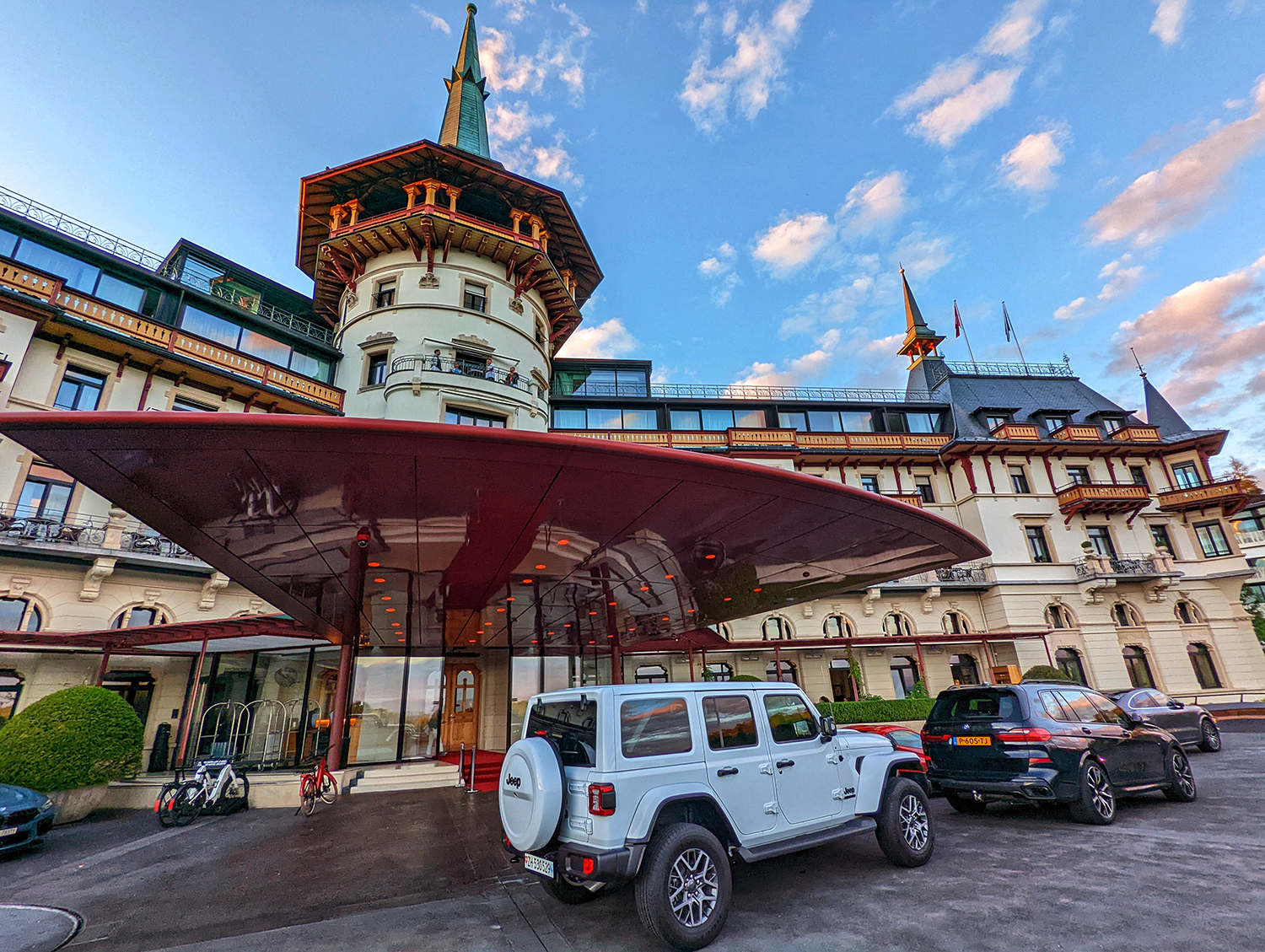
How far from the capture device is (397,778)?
15.4 metres

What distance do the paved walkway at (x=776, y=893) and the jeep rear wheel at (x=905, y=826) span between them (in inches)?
7.0

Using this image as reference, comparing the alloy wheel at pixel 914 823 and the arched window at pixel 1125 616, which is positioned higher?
the arched window at pixel 1125 616

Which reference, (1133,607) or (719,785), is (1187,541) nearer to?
(1133,607)

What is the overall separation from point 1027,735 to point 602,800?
6.14m

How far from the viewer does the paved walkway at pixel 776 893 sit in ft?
14.2

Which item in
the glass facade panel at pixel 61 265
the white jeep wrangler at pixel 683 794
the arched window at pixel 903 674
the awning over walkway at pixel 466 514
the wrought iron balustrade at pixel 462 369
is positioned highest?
the glass facade panel at pixel 61 265

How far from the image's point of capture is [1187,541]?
30.2m

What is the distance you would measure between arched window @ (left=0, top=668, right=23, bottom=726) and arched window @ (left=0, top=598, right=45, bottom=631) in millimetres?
1155

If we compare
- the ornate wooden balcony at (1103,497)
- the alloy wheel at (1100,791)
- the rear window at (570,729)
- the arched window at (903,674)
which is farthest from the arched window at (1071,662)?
the rear window at (570,729)

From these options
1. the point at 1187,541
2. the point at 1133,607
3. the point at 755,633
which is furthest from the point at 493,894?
the point at 1187,541

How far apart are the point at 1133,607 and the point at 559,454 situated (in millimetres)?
36281

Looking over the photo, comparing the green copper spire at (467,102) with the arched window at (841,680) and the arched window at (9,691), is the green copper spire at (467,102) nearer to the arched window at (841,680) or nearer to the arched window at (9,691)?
the arched window at (9,691)

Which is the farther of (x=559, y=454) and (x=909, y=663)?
(x=909, y=663)

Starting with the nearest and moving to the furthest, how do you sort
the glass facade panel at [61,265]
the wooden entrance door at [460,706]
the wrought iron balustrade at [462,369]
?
the glass facade panel at [61,265]
the wooden entrance door at [460,706]
the wrought iron balustrade at [462,369]
